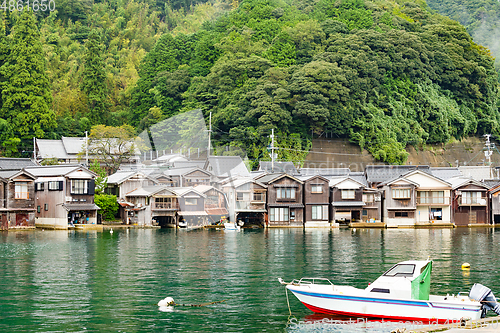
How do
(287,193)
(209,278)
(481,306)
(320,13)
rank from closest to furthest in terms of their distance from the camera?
(481,306) → (209,278) → (287,193) → (320,13)

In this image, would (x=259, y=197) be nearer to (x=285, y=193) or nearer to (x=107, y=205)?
(x=285, y=193)

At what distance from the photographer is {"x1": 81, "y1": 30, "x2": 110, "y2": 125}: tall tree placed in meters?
88.2

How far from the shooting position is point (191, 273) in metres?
27.1

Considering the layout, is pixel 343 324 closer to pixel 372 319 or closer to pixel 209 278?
pixel 372 319

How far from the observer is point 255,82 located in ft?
258

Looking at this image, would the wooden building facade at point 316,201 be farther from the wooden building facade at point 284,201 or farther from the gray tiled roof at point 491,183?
the gray tiled roof at point 491,183

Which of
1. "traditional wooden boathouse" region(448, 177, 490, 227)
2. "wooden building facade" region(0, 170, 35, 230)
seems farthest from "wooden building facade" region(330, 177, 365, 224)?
"wooden building facade" region(0, 170, 35, 230)

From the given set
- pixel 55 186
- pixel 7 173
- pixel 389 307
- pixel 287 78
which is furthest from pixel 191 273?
pixel 287 78

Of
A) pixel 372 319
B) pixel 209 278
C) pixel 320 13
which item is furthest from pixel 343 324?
pixel 320 13

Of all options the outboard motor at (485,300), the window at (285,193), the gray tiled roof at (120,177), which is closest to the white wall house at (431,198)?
the window at (285,193)

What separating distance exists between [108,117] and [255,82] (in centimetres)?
2780

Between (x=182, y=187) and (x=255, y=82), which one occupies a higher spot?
(x=255, y=82)

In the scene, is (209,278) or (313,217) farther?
(313,217)

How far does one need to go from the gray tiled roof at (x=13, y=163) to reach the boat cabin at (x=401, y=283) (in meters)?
45.8
